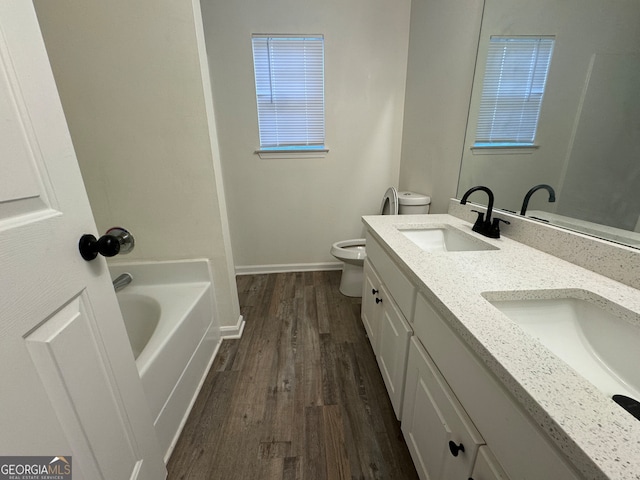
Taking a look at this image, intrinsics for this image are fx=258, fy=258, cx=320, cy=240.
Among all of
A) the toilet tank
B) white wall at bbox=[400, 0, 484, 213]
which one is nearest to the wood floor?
the toilet tank

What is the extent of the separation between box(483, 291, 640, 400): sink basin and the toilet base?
147cm

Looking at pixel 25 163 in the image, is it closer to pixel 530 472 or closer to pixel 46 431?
pixel 46 431

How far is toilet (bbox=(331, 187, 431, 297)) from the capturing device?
6.40 ft

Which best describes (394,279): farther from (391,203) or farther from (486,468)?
(391,203)

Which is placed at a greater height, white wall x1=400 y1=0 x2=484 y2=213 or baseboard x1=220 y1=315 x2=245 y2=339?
white wall x1=400 y1=0 x2=484 y2=213

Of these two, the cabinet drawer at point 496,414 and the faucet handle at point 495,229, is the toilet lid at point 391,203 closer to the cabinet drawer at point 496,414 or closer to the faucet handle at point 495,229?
the faucet handle at point 495,229

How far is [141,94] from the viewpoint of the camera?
51.5 inches

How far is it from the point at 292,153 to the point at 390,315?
1717 millimetres

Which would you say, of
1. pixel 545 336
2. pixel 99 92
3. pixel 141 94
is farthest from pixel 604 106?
pixel 99 92

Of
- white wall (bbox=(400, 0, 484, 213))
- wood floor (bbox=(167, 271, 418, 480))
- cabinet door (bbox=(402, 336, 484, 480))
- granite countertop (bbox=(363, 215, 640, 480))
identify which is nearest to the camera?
granite countertop (bbox=(363, 215, 640, 480))

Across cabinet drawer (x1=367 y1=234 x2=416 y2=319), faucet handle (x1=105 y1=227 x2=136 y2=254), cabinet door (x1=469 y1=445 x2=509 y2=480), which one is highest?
faucet handle (x1=105 y1=227 x2=136 y2=254)

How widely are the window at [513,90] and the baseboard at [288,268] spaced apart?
170cm

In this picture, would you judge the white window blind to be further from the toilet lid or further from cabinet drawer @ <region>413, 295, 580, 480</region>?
cabinet drawer @ <region>413, 295, 580, 480</region>

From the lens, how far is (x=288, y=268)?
2.71m
